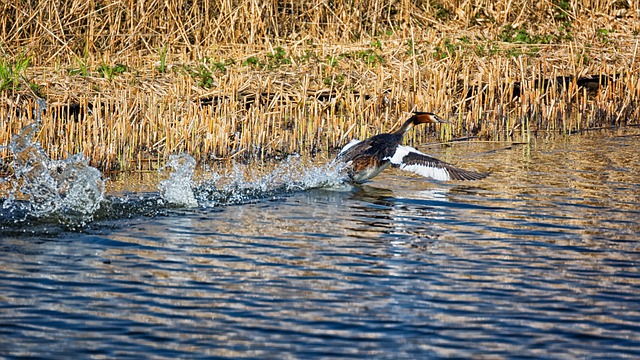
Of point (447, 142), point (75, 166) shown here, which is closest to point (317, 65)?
point (447, 142)

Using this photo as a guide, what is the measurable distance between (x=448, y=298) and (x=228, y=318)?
138cm

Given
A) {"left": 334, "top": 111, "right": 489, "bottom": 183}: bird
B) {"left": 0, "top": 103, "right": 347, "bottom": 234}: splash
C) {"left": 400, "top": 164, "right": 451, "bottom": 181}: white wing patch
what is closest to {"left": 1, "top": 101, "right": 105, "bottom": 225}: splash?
{"left": 0, "top": 103, "right": 347, "bottom": 234}: splash

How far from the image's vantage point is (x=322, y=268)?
6.47m

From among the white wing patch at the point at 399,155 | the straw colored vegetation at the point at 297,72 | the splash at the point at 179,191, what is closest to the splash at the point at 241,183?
the splash at the point at 179,191

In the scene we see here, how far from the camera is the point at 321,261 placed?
6.66 meters

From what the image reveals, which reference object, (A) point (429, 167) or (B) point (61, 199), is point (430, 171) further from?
(B) point (61, 199)

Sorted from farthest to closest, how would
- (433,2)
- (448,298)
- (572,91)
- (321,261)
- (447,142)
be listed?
(433,2) < (572,91) < (447,142) < (321,261) < (448,298)

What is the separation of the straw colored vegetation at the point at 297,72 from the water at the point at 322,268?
170 centimetres

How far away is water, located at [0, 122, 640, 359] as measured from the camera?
16.7 ft

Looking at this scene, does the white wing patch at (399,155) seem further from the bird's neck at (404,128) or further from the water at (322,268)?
the bird's neck at (404,128)

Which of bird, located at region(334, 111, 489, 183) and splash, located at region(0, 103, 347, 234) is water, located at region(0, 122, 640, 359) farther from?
bird, located at region(334, 111, 489, 183)

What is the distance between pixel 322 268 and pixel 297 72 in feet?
28.0

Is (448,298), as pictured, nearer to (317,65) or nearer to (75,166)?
(75,166)

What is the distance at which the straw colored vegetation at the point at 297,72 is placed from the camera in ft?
38.3
